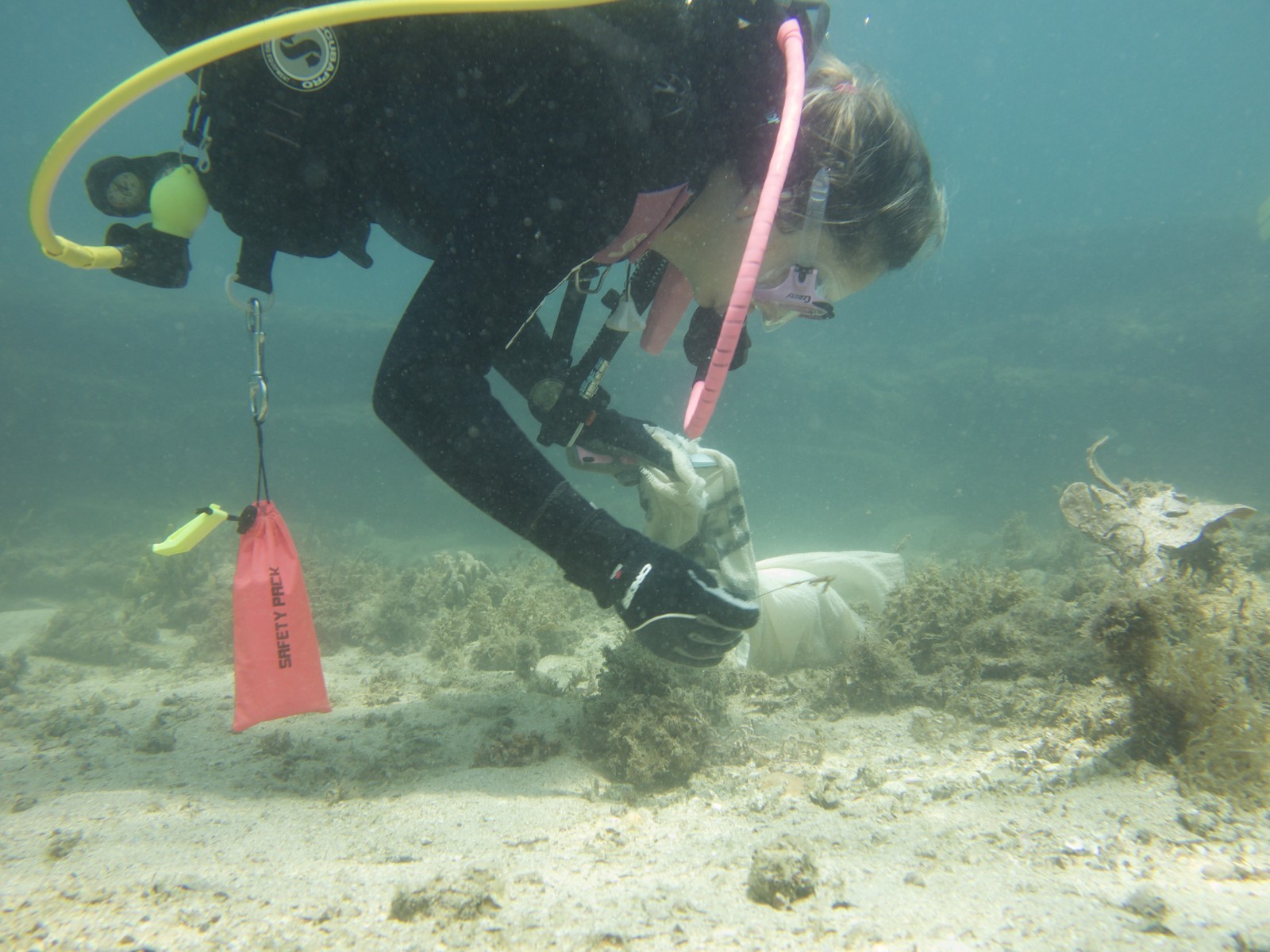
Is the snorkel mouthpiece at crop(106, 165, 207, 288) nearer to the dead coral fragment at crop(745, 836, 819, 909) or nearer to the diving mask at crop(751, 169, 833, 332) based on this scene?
the diving mask at crop(751, 169, 833, 332)

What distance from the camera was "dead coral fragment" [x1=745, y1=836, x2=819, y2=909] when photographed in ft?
4.07

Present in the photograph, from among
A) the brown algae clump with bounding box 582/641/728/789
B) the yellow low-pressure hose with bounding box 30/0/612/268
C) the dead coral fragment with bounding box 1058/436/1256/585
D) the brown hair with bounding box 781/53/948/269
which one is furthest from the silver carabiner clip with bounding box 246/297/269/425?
the dead coral fragment with bounding box 1058/436/1256/585

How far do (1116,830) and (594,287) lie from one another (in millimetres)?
2366

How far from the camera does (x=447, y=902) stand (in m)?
1.18

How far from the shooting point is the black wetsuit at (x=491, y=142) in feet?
4.58

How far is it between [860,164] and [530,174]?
985 mm

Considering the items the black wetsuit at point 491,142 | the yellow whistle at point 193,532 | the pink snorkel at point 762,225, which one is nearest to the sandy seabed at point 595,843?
the yellow whistle at point 193,532

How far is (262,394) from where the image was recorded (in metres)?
1.96

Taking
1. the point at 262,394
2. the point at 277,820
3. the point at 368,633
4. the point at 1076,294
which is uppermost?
the point at 1076,294

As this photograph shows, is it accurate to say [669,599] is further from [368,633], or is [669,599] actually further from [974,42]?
[974,42]

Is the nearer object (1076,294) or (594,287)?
(594,287)

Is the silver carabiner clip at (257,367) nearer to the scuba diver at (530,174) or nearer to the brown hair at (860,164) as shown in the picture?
the scuba diver at (530,174)

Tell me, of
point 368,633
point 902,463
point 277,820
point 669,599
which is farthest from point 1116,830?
point 902,463

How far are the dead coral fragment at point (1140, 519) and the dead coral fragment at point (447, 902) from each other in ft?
11.4
